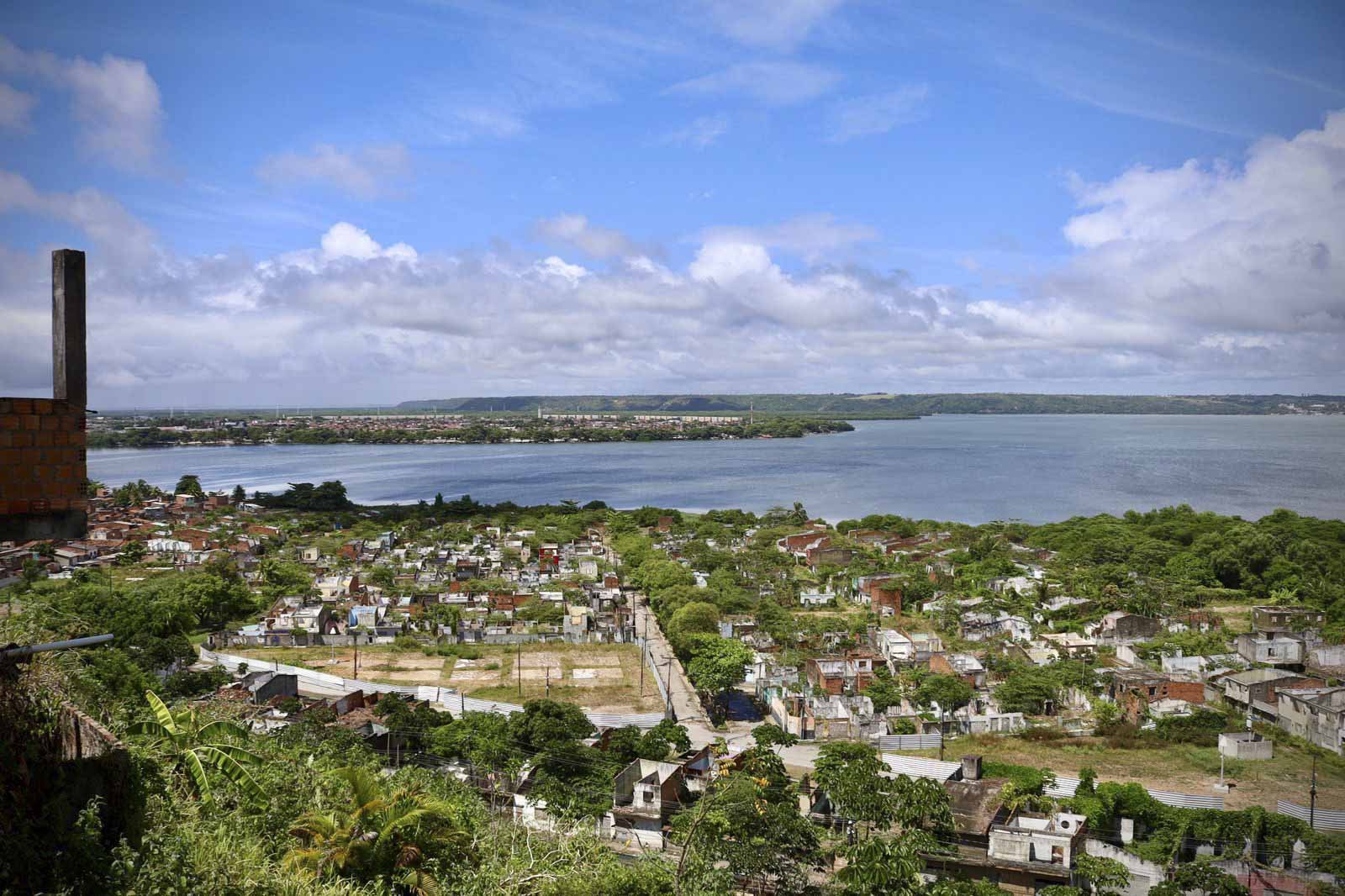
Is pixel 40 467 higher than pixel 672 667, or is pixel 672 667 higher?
pixel 40 467

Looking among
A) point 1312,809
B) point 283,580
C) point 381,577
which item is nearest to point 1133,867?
point 1312,809

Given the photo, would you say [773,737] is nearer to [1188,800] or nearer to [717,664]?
[717,664]

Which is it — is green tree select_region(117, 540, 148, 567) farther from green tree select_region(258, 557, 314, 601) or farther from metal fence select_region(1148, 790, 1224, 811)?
metal fence select_region(1148, 790, 1224, 811)

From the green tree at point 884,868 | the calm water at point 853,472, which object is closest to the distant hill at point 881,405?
the calm water at point 853,472

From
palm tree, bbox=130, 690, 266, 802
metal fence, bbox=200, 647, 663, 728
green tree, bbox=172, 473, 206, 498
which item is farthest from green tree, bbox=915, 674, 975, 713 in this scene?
green tree, bbox=172, 473, 206, 498

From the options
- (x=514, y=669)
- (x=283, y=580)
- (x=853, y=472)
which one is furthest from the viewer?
(x=853, y=472)

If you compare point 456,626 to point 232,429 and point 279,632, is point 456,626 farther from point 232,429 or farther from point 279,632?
point 232,429

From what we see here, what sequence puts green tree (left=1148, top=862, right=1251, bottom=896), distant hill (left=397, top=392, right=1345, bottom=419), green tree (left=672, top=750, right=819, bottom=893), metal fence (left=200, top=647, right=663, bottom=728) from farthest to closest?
1. distant hill (left=397, top=392, right=1345, bottom=419)
2. metal fence (left=200, top=647, right=663, bottom=728)
3. green tree (left=1148, top=862, right=1251, bottom=896)
4. green tree (left=672, top=750, right=819, bottom=893)
